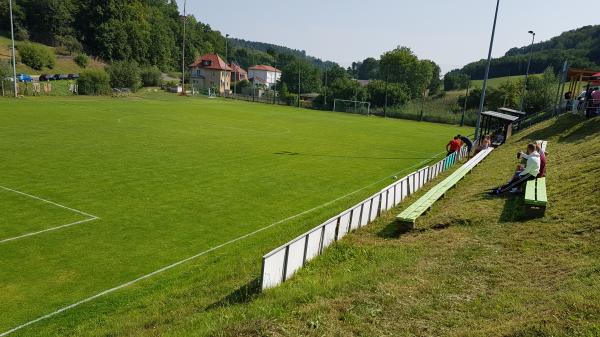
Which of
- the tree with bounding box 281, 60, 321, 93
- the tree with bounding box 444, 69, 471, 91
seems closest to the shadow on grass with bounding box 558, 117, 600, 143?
the tree with bounding box 281, 60, 321, 93

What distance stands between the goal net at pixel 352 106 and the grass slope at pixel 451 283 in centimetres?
6408

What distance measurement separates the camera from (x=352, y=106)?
81875mm

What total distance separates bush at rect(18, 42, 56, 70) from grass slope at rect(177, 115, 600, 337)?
88.4 meters

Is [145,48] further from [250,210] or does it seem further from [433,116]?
[250,210]

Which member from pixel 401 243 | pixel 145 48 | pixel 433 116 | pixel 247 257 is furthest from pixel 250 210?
pixel 145 48

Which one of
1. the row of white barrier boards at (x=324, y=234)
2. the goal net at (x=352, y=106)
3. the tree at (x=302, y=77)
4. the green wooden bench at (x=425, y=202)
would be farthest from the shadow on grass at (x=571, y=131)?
the tree at (x=302, y=77)

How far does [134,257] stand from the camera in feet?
37.0

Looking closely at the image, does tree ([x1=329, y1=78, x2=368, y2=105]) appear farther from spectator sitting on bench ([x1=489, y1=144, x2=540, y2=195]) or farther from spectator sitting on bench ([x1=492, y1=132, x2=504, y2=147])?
spectator sitting on bench ([x1=489, y1=144, x2=540, y2=195])

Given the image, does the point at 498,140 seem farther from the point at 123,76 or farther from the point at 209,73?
the point at 209,73

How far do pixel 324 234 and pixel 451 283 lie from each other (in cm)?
328

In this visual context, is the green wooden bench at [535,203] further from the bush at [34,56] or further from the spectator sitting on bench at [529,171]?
the bush at [34,56]

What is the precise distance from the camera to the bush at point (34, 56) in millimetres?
80188

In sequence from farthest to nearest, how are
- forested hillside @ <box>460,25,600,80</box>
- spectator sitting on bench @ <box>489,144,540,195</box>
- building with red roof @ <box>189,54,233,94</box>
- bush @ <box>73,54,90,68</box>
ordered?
1. building with red roof @ <box>189,54,233,94</box>
2. forested hillside @ <box>460,25,600,80</box>
3. bush @ <box>73,54,90,68</box>
4. spectator sitting on bench @ <box>489,144,540,195</box>

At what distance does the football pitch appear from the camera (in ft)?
31.0
